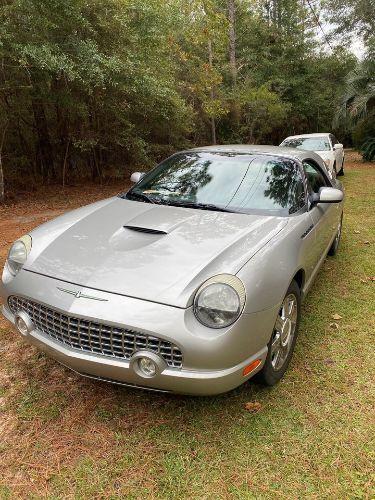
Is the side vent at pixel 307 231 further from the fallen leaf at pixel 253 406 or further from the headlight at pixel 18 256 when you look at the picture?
the headlight at pixel 18 256

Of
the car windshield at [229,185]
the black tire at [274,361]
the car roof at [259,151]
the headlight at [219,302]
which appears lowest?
the black tire at [274,361]

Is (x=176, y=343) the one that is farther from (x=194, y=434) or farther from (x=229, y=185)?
(x=229, y=185)

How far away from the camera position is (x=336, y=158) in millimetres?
11023

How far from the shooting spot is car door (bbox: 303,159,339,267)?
335 cm

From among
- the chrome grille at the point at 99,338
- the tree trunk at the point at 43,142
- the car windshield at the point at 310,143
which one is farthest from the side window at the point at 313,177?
the tree trunk at the point at 43,142

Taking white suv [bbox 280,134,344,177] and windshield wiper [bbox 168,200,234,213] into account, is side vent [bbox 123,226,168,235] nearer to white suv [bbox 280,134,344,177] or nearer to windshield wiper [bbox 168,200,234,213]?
windshield wiper [bbox 168,200,234,213]

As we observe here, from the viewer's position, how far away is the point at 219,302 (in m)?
2.05

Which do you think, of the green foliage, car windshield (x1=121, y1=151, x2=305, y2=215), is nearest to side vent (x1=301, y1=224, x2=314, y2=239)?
car windshield (x1=121, y1=151, x2=305, y2=215)

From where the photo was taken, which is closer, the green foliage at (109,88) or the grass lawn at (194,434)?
the grass lawn at (194,434)

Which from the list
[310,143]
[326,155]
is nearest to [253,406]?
[326,155]

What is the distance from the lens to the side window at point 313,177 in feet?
11.7

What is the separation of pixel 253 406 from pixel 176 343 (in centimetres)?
87

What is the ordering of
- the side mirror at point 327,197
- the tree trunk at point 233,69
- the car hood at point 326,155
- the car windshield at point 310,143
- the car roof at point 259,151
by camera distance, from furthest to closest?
the tree trunk at point 233,69, the car windshield at point 310,143, the car hood at point 326,155, the car roof at point 259,151, the side mirror at point 327,197

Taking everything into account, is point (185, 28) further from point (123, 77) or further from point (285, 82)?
point (285, 82)
